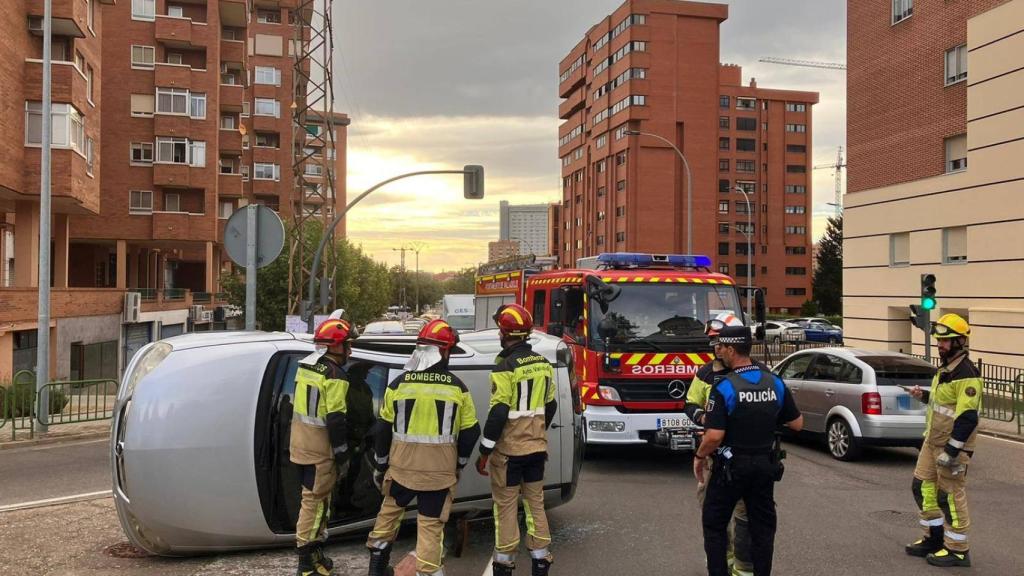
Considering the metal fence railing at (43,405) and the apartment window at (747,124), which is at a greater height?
the apartment window at (747,124)

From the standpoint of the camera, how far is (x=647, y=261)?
1060 centimetres

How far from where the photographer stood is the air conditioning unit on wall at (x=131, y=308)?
2945 cm

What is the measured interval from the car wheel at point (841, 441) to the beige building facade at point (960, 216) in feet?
45.3

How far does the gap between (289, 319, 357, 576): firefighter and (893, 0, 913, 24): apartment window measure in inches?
1023

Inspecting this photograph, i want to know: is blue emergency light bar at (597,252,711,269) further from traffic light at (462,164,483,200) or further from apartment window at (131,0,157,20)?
apartment window at (131,0,157,20)

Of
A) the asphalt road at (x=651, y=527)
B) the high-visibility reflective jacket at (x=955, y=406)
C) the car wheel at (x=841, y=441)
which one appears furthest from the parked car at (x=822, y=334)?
the high-visibility reflective jacket at (x=955, y=406)

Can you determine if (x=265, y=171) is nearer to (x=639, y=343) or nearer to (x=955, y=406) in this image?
(x=639, y=343)

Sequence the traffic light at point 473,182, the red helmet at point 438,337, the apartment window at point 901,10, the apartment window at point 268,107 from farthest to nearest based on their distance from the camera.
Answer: the apartment window at point 268,107 < the apartment window at point 901,10 < the traffic light at point 473,182 < the red helmet at point 438,337

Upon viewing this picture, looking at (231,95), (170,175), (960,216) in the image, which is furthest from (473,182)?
(231,95)

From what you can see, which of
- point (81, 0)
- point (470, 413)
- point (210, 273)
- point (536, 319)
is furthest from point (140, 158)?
point (470, 413)

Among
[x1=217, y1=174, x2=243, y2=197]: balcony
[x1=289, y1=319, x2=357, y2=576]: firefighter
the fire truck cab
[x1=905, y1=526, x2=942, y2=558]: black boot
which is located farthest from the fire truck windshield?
[x1=217, y1=174, x2=243, y2=197]: balcony

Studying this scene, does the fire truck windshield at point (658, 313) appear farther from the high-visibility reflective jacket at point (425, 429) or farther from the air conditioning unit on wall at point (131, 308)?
the air conditioning unit on wall at point (131, 308)

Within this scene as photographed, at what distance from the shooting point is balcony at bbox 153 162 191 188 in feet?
115

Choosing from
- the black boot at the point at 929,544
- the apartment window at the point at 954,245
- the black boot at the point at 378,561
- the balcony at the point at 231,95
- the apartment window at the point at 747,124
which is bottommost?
the black boot at the point at 929,544
